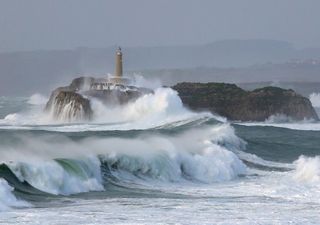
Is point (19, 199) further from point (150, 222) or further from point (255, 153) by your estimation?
point (255, 153)

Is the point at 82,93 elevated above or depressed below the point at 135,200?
above

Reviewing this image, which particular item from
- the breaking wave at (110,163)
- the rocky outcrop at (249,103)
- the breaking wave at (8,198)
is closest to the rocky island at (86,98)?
the rocky outcrop at (249,103)

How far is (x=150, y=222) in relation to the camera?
46.2 ft

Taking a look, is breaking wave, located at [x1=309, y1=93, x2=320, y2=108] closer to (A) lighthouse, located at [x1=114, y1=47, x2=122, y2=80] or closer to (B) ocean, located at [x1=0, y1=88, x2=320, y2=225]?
(A) lighthouse, located at [x1=114, y1=47, x2=122, y2=80]

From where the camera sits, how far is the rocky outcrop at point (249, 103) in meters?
58.0

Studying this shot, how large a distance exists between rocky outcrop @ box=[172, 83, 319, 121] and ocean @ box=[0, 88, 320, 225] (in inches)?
925

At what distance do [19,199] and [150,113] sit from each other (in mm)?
35496

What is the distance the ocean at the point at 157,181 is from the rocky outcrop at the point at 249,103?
77.1ft

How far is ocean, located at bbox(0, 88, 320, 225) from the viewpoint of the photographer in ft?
49.4

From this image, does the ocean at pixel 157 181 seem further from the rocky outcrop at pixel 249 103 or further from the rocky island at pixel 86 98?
the rocky outcrop at pixel 249 103

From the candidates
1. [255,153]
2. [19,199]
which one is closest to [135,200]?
[19,199]

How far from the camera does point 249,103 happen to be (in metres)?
59.6

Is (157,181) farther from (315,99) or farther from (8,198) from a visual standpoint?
(315,99)

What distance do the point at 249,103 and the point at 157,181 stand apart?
3813cm
